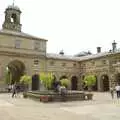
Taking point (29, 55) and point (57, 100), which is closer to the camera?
point (57, 100)

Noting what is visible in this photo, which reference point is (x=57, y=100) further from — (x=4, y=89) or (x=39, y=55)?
(x=39, y=55)

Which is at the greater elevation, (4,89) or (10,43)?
(10,43)

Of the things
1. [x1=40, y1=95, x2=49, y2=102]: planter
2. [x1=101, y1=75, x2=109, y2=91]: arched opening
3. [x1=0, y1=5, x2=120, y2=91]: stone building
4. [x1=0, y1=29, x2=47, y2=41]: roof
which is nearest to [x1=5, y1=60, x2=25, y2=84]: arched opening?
[x1=0, y1=5, x2=120, y2=91]: stone building

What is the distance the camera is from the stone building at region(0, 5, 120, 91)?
41031 millimetres

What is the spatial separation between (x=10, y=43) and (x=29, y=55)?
169 inches

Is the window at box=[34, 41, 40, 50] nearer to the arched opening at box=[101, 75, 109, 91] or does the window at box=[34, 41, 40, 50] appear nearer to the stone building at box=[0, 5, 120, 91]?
the stone building at box=[0, 5, 120, 91]

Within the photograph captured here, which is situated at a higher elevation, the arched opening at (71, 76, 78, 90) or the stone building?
the stone building

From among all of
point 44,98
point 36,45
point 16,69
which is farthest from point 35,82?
point 44,98

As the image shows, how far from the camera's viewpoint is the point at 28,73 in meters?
42.6

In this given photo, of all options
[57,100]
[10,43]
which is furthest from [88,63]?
[57,100]

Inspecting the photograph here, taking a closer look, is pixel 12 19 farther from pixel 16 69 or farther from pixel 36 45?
pixel 16 69

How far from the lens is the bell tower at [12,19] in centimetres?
4312

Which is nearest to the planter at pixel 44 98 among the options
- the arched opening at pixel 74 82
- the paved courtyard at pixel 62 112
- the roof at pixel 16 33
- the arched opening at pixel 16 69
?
the paved courtyard at pixel 62 112

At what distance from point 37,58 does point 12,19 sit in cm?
930
